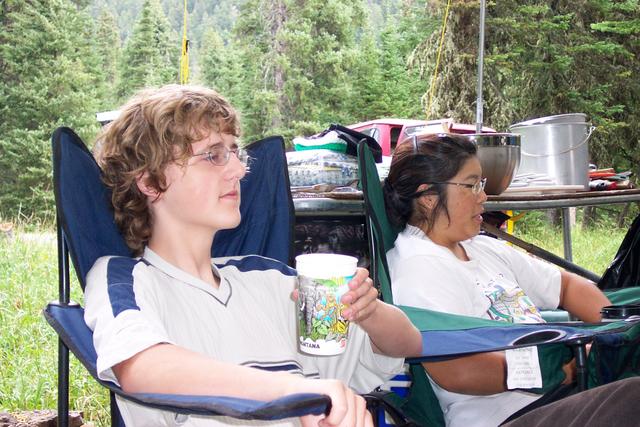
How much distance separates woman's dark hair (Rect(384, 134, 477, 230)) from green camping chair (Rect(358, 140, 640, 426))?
0.57ft

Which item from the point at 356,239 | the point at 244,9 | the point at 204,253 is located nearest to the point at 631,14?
the point at 244,9

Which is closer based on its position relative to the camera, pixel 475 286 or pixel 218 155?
pixel 218 155

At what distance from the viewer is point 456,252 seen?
1.81 m

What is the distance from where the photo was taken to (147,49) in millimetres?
16406

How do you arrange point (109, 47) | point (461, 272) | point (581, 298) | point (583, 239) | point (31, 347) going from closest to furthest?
1. point (461, 272)
2. point (581, 298)
3. point (31, 347)
4. point (583, 239)
5. point (109, 47)

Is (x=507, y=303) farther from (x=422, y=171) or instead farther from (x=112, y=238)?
(x=112, y=238)

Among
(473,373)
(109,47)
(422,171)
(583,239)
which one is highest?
(109,47)

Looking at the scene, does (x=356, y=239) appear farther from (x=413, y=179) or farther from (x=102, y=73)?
(x=102, y=73)

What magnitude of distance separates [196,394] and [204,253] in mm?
406

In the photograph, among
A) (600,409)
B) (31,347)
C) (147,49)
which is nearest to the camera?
(600,409)

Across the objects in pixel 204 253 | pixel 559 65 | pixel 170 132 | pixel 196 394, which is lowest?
pixel 196 394

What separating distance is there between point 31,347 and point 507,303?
2.13 m

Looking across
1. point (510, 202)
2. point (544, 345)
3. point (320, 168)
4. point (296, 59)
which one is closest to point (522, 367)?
point (544, 345)

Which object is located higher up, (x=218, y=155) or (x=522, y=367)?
(x=218, y=155)
